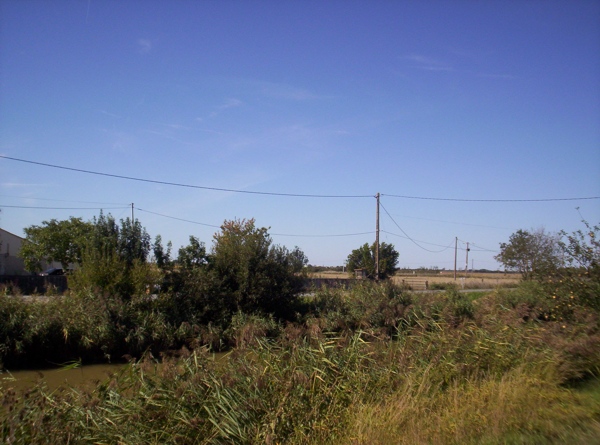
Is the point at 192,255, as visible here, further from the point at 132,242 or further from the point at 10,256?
the point at 10,256

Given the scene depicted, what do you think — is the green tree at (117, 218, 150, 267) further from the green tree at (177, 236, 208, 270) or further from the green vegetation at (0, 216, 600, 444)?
the green vegetation at (0, 216, 600, 444)

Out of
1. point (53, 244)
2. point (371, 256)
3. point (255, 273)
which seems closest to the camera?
point (255, 273)

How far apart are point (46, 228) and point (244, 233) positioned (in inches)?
1345

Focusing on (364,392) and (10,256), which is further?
(10,256)

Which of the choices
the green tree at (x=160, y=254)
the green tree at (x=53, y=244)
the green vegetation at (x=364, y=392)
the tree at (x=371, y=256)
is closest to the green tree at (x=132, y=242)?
the green tree at (x=160, y=254)

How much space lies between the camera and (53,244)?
5162 cm

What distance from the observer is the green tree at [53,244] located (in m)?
51.3

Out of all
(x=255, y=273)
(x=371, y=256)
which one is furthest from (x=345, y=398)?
(x=371, y=256)

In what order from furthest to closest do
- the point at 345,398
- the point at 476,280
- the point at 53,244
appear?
the point at 476,280 < the point at 53,244 < the point at 345,398

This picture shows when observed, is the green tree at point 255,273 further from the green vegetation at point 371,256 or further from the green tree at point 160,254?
the green vegetation at point 371,256

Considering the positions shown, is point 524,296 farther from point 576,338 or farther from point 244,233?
point 244,233

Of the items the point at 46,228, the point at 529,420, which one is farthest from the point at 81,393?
the point at 46,228

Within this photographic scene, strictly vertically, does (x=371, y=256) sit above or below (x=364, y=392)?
above

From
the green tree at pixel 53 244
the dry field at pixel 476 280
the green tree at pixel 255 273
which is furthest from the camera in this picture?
the green tree at pixel 53 244
